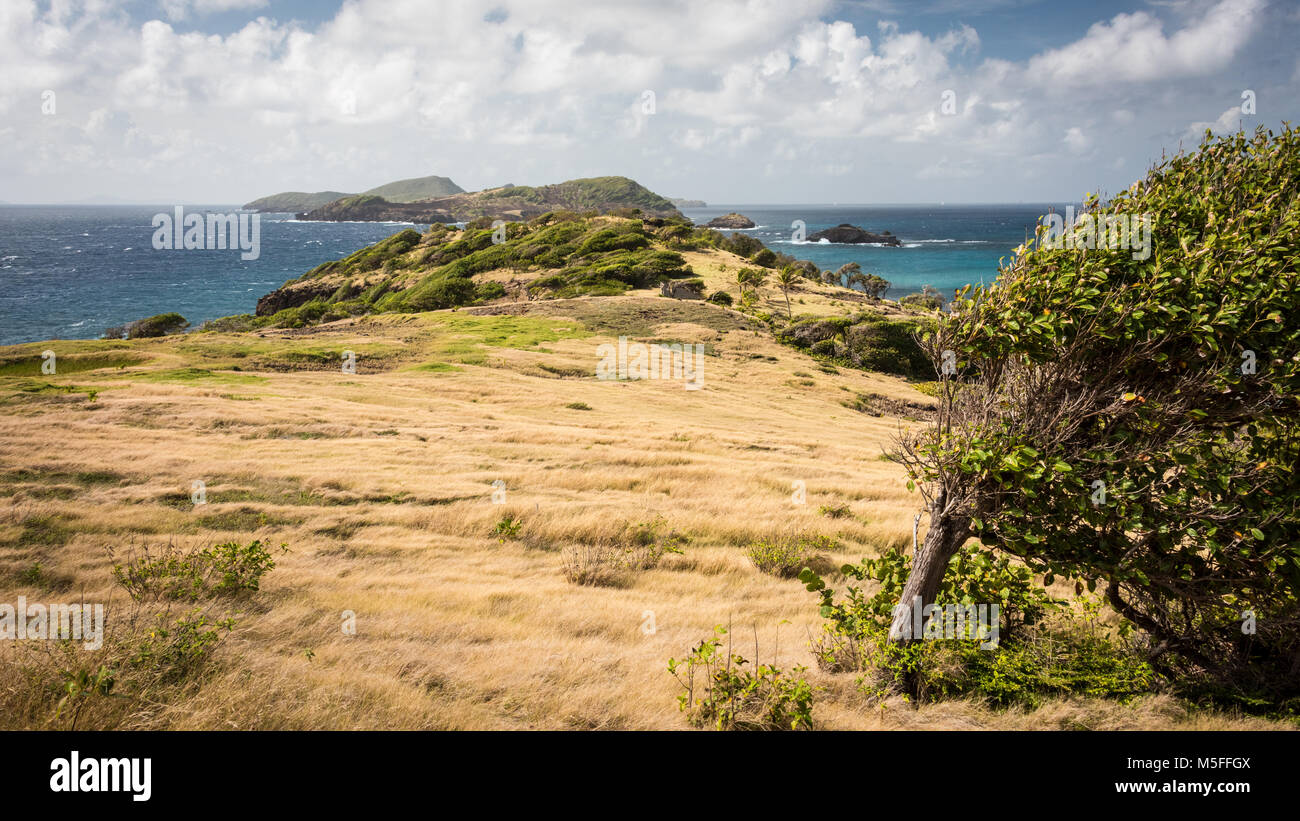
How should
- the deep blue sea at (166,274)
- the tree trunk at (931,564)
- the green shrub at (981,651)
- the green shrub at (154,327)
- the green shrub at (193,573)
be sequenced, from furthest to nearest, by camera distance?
1. the deep blue sea at (166,274)
2. the green shrub at (154,327)
3. the green shrub at (193,573)
4. the green shrub at (981,651)
5. the tree trunk at (931,564)

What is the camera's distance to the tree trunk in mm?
7273

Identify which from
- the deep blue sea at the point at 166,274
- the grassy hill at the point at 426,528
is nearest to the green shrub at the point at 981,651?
the grassy hill at the point at 426,528

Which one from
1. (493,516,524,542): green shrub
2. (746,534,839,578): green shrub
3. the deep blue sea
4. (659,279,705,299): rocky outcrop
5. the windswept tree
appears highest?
the deep blue sea

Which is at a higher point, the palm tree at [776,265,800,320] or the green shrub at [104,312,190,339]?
the palm tree at [776,265,800,320]

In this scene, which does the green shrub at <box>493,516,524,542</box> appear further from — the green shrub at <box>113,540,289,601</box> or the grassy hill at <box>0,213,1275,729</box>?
the green shrub at <box>113,540,289,601</box>

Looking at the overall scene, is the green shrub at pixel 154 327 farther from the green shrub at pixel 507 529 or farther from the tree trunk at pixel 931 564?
the tree trunk at pixel 931 564

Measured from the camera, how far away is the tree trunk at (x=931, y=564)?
7273 mm

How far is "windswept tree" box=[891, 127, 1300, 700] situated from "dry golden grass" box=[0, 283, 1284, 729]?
4.59 feet

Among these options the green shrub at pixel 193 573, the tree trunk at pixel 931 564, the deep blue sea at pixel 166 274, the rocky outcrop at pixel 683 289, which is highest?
the deep blue sea at pixel 166 274

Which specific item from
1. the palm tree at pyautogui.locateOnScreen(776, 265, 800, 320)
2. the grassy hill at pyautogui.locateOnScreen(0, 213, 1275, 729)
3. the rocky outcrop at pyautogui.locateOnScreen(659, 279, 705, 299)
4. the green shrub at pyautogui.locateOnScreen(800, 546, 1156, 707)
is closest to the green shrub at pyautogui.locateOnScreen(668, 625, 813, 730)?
the grassy hill at pyautogui.locateOnScreen(0, 213, 1275, 729)

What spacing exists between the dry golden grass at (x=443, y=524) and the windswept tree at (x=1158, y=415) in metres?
1.40

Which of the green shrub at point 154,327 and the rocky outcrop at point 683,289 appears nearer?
the green shrub at point 154,327
